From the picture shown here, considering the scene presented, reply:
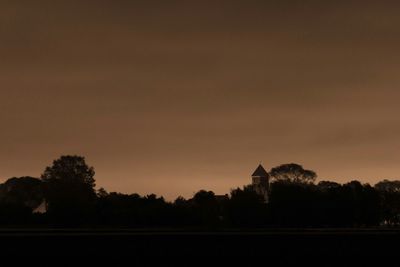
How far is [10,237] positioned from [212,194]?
132 meters

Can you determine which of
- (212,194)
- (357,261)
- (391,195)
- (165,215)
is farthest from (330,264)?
(212,194)

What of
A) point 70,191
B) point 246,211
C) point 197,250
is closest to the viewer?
point 197,250

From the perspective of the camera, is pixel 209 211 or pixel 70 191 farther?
pixel 70 191

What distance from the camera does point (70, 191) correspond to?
4995 inches

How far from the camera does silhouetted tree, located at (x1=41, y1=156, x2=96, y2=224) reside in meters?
98.2

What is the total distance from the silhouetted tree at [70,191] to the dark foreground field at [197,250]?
49773 mm

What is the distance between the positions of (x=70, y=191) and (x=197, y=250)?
8577 cm

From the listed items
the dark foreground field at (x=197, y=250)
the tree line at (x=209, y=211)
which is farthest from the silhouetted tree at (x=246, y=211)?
the dark foreground field at (x=197, y=250)

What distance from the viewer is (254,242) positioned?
47.8m

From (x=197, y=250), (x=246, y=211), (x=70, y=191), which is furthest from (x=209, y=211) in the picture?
(x=197, y=250)

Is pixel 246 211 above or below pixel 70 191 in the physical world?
below

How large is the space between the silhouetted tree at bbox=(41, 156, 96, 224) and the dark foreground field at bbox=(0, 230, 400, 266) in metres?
49.8

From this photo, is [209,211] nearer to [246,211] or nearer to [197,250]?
[246,211]

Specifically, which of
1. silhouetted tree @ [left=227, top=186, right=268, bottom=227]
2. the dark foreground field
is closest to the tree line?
silhouetted tree @ [left=227, top=186, right=268, bottom=227]
